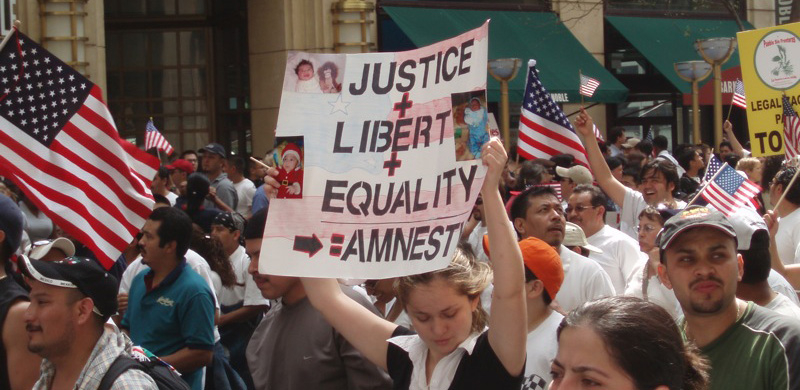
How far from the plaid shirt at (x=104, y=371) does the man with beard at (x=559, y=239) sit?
8.34 ft

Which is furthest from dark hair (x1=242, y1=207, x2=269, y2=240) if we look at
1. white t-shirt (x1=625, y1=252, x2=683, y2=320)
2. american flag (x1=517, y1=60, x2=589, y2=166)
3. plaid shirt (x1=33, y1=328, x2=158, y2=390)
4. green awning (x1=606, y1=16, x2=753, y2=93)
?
green awning (x1=606, y1=16, x2=753, y2=93)

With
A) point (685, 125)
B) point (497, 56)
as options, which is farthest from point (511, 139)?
point (685, 125)

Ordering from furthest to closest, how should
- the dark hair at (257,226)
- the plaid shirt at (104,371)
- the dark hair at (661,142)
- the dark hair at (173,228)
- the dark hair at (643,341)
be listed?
the dark hair at (661,142), the dark hair at (173,228), the dark hair at (257,226), the plaid shirt at (104,371), the dark hair at (643,341)

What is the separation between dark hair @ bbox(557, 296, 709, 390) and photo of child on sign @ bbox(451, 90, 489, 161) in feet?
4.35

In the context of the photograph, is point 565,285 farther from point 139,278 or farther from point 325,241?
point 139,278

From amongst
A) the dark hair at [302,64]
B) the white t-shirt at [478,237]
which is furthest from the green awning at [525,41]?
the dark hair at [302,64]

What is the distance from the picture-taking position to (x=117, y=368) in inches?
166

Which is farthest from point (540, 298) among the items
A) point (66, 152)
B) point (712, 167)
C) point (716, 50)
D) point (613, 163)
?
point (716, 50)

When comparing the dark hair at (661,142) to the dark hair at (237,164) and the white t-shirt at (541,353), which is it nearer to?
the dark hair at (237,164)

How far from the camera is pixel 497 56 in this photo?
1962 cm

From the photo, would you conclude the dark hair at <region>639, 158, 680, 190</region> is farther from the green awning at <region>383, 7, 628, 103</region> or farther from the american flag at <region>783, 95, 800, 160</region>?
the green awning at <region>383, 7, 628, 103</region>

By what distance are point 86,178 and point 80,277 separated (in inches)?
69.0

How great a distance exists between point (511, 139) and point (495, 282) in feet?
59.2

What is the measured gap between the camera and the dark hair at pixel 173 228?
665 cm
